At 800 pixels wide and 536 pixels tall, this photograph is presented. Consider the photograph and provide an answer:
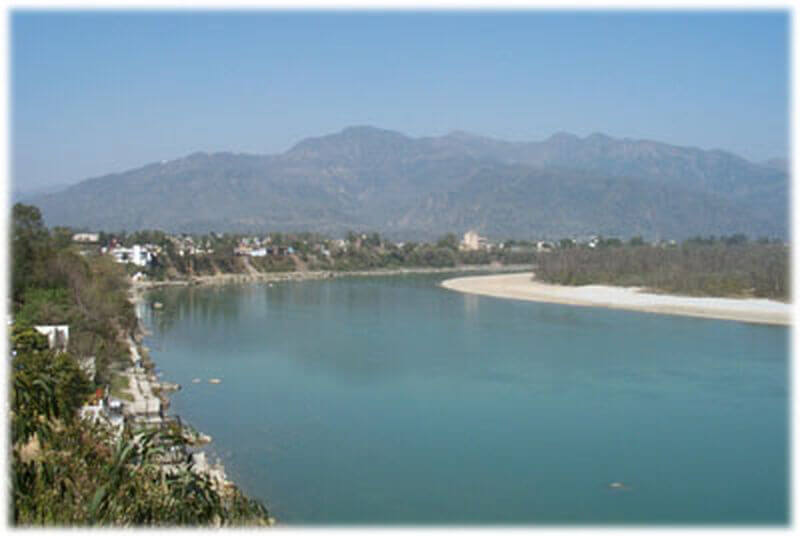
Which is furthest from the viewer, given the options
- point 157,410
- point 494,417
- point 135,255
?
point 135,255

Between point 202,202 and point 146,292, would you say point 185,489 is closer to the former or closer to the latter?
point 146,292

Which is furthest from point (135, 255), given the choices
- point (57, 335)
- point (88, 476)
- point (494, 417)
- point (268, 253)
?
point (88, 476)

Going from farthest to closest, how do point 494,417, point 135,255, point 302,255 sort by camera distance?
1. point 302,255
2. point 135,255
3. point 494,417

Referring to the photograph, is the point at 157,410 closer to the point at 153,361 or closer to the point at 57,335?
the point at 57,335

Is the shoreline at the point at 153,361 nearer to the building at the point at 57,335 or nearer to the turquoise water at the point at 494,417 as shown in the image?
the turquoise water at the point at 494,417

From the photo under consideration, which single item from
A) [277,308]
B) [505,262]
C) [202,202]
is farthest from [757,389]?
[202,202]

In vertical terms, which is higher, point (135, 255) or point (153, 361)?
point (135, 255)
